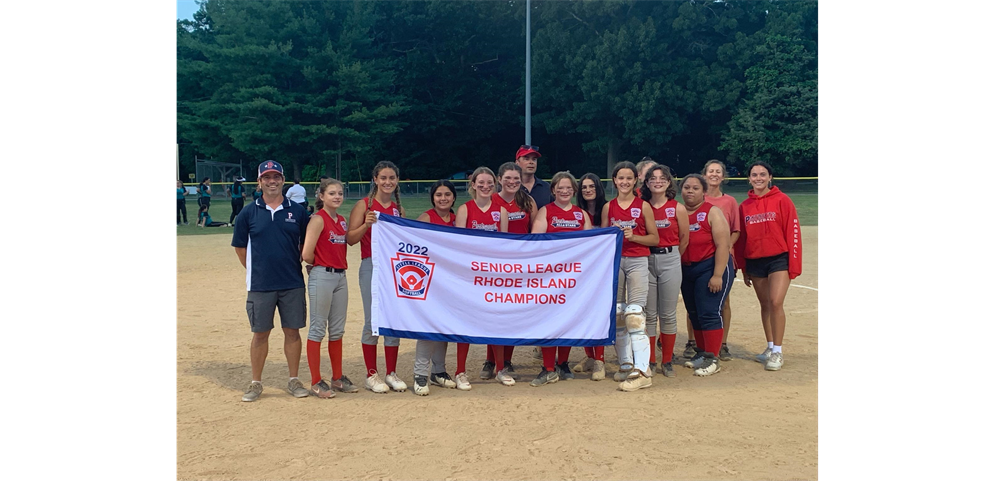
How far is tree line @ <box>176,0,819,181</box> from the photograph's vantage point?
144ft

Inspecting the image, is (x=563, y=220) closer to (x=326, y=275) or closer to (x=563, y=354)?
(x=563, y=354)

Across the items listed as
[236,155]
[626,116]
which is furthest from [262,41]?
[626,116]

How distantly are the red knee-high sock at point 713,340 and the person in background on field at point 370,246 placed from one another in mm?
2883

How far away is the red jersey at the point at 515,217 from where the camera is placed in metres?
7.30

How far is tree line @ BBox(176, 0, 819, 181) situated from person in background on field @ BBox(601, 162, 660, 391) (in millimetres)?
38048

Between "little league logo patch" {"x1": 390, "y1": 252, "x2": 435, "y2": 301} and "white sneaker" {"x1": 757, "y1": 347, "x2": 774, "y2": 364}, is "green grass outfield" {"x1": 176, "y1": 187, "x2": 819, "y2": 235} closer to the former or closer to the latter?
"white sneaker" {"x1": 757, "y1": 347, "x2": 774, "y2": 364}

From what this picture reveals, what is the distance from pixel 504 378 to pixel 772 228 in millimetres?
2974

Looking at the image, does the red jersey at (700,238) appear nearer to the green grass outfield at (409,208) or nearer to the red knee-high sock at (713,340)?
the red knee-high sock at (713,340)

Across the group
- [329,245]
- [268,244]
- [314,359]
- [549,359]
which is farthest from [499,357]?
[268,244]

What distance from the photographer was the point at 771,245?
7516 millimetres

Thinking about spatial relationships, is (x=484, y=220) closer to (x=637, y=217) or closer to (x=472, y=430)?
(x=637, y=217)

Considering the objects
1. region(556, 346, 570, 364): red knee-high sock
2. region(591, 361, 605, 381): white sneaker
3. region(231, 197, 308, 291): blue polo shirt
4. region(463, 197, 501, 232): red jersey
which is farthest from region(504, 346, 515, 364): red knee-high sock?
region(231, 197, 308, 291): blue polo shirt

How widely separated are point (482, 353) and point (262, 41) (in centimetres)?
4135

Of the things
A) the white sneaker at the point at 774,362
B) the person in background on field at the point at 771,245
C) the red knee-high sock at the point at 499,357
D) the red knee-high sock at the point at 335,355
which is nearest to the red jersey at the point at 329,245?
the red knee-high sock at the point at 335,355
